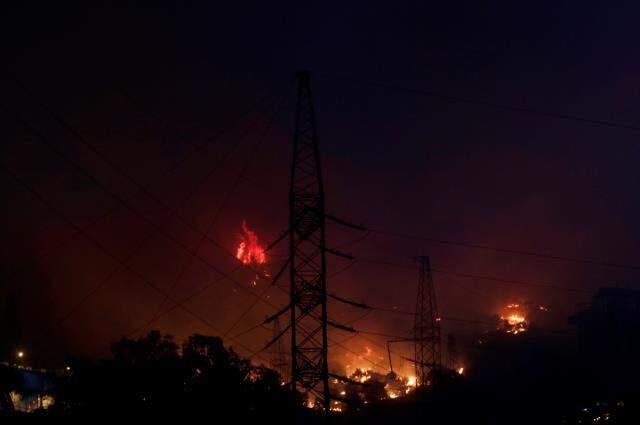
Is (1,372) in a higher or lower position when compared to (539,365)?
lower

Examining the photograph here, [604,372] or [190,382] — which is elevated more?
[604,372]

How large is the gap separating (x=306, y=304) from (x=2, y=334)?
66048 mm

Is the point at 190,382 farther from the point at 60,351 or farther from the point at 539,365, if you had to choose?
the point at 60,351

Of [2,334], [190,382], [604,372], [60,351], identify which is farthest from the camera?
[60,351]

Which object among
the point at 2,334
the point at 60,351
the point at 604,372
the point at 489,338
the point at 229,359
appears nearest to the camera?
the point at 229,359

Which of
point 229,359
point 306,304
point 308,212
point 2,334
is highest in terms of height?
point 2,334

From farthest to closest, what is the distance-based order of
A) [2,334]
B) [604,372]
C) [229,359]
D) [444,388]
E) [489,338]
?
[489,338]
[2,334]
[604,372]
[444,388]
[229,359]

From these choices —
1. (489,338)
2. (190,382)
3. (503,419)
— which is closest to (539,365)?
(503,419)

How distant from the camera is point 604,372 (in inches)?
2820

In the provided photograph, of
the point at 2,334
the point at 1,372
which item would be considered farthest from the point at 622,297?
the point at 2,334

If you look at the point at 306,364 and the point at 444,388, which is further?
the point at 444,388

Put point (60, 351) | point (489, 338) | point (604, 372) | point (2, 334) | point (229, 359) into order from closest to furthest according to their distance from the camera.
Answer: point (229, 359) → point (604, 372) → point (2, 334) → point (60, 351) → point (489, 338)

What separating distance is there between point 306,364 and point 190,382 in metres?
6.39

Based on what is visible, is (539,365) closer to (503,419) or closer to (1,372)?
(503,419)
